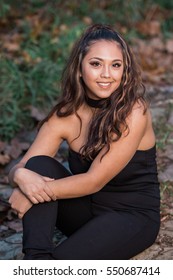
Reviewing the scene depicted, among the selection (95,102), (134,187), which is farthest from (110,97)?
(134,187)

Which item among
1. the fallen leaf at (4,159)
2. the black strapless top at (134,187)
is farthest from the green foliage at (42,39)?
the black strapless top at (134,187)

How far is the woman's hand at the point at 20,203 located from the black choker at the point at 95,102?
1.85 ft

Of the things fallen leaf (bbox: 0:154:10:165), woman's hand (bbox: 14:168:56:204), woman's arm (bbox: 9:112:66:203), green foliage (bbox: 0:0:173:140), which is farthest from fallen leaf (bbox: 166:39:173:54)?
woman's hand (bbox: 14:168:56:204)

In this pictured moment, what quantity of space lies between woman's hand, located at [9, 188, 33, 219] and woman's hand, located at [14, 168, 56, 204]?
30 mm

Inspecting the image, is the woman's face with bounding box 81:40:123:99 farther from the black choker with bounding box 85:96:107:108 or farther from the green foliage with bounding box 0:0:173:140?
the green foliage with bounding box 0:0:173:140

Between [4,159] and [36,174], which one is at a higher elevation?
[36,174]

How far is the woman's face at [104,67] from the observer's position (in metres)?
2.84

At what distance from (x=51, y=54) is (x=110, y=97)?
332cm

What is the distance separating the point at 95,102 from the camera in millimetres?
2980

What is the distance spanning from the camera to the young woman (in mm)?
2771

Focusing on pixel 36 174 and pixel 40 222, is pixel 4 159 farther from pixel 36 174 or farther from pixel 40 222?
pixel 40 222

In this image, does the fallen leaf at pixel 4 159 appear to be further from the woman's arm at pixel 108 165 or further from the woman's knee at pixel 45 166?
the woman's arm at pixel 108 165
